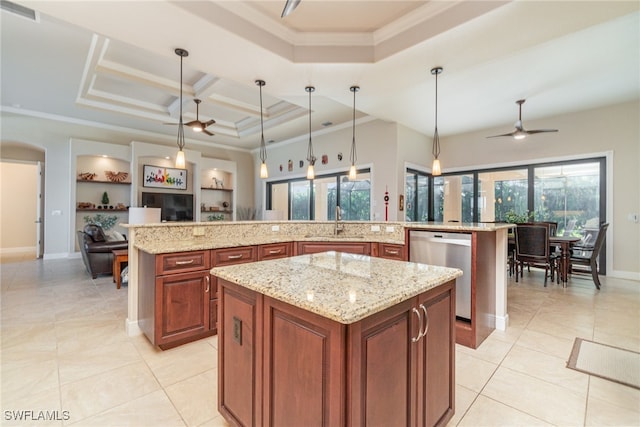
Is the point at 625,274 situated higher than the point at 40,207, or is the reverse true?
the point at 40,207

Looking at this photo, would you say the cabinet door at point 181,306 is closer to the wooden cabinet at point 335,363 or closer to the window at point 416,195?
the wooden cabinet at point 335,363

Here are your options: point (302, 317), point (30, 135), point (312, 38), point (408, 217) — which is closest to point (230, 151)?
point (30, 135)

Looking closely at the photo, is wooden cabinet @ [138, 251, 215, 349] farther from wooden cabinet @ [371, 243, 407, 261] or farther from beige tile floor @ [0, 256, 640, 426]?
wooden cabinet @ [371, 243, 407, 261]

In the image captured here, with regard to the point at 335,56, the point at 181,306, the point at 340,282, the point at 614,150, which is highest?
the point at 335,56

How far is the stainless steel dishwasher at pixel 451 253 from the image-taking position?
8.59 feet

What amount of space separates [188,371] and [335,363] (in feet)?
5.68

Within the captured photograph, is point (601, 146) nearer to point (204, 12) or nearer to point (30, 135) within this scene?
point (204, 12)

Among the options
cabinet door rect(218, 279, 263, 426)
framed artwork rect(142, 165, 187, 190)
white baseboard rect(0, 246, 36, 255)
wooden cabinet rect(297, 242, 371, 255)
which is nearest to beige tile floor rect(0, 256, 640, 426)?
cabinet door rect(218, 279, 263, 426)

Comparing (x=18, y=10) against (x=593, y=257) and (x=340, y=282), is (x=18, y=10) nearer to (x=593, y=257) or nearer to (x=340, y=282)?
(x=340, y=282)

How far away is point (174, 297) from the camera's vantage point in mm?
2428

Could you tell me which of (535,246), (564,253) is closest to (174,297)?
(535,246)

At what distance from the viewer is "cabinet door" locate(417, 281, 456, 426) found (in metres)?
1.28

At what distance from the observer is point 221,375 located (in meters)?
1.51

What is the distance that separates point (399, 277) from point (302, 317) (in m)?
0.56
